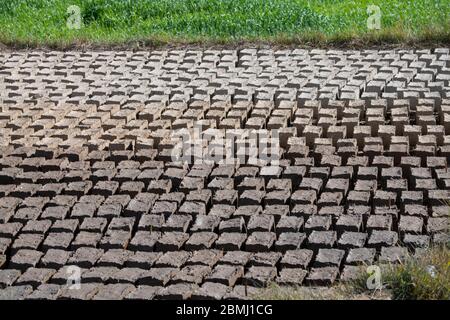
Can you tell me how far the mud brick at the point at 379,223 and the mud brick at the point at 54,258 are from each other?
195cm

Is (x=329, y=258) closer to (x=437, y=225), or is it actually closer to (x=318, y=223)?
(x=318, y=223)

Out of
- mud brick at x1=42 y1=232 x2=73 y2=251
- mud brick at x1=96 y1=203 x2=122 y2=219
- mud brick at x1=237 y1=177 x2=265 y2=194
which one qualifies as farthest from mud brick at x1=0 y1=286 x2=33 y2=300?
mud brick at x1=237 y1=177 x2=265 y2=194

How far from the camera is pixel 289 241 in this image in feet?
20.7

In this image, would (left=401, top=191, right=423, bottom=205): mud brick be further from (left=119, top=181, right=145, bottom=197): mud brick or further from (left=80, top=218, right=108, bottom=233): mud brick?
(left=80, top=218, right=108, bottom=233): mud brick

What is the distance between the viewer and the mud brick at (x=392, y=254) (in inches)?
232

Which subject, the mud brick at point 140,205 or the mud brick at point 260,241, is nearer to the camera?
the mud brick at point 260,241

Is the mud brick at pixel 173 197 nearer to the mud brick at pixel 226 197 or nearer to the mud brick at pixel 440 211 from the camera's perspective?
the mud brick at pixel 226 197

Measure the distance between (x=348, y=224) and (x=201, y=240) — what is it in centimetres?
96

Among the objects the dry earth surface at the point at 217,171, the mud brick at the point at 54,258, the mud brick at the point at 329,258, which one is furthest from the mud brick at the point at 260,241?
the mud brick at the point at 54,258

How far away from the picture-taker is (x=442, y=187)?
700 cm

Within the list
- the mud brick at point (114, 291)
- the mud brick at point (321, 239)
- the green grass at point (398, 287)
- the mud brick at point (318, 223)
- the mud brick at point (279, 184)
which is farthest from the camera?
the mud brick at point (279, 184)
